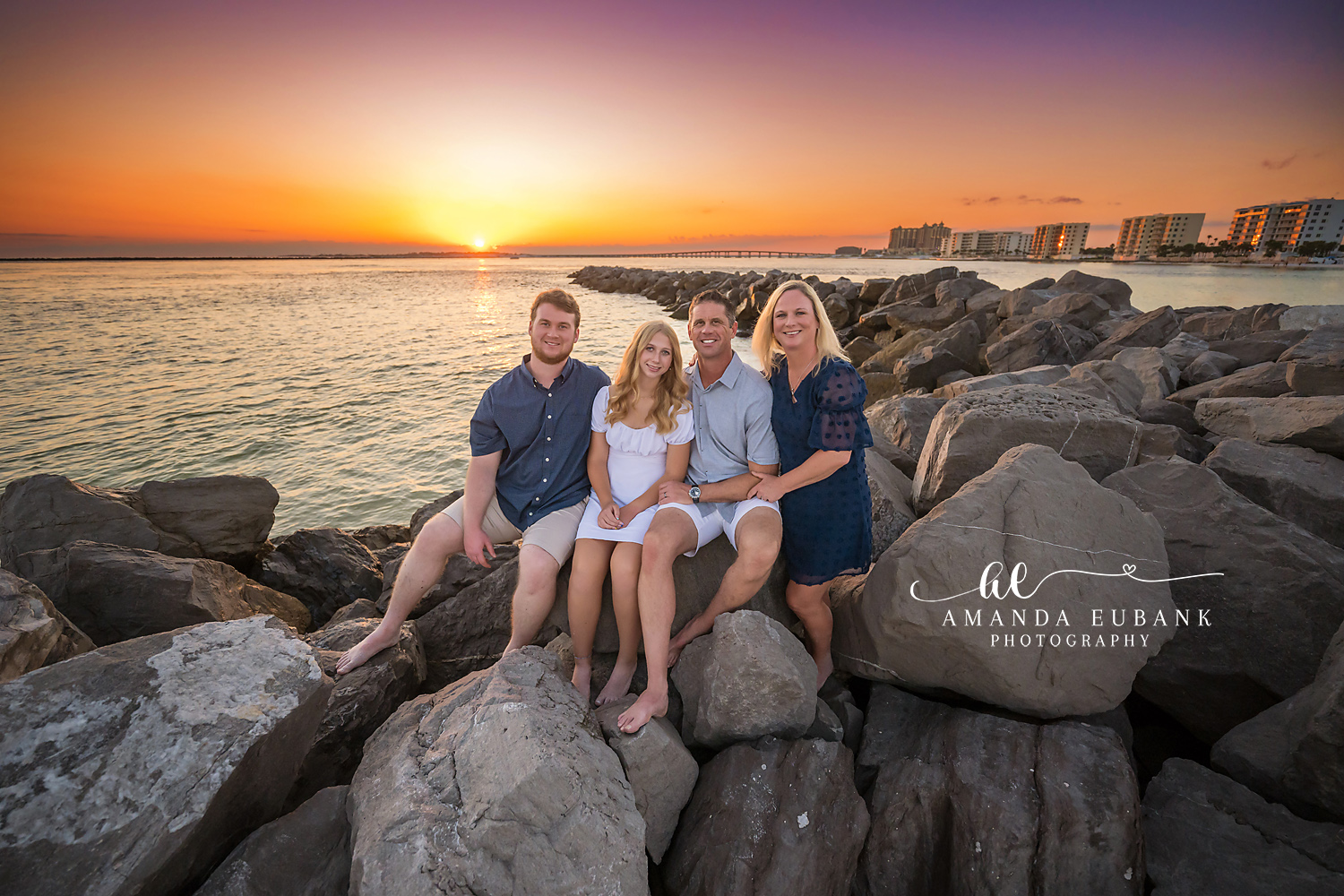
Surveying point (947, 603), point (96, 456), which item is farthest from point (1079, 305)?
point (96, 456)

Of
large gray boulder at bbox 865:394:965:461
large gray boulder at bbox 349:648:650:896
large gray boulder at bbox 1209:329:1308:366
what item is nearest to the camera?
large gray boulder at bbox 349:648:650:896

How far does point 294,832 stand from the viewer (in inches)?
89.6

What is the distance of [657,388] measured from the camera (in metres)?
3.62

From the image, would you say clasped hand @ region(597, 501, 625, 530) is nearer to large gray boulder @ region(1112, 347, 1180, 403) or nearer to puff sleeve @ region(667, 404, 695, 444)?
puff sleeve @ region(667, 404, 695, 444)

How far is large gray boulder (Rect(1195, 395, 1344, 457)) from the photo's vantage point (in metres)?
4.66

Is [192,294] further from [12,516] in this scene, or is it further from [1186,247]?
[1186,247]

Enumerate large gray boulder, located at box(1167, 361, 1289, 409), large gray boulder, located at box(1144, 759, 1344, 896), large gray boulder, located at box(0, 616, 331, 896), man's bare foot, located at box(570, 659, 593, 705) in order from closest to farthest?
large gray boulder, located at box(0, 616, 331, 896)
large gray boulder, located at box(1144, 759, 1344, 896)
man's bare foot, located at box(570, 659, 593, 705)
large gray boulder, located at box(1167, 361, 1289, 409)

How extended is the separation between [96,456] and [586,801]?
42.1ft

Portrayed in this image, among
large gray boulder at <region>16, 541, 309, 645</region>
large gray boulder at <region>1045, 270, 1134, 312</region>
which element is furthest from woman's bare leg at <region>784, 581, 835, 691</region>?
large gray boulder at <region>1045, 270, 1134, 312</region>

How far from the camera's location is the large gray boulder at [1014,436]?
4.35 metres

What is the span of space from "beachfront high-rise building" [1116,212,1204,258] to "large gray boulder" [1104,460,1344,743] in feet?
386

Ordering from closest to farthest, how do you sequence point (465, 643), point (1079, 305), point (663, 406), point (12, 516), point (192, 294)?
1. point (663, 406)
2. point (465, 643)
3. point (12, 516)
4. point (1079, 305)
5. point (192, 294)

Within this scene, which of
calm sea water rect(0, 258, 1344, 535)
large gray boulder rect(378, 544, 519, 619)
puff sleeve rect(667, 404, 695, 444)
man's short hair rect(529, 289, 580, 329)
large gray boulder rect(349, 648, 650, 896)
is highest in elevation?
man's short hair rect(529, 289, 580, 329)

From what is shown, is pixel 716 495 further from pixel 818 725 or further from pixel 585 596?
pixel 818 725
